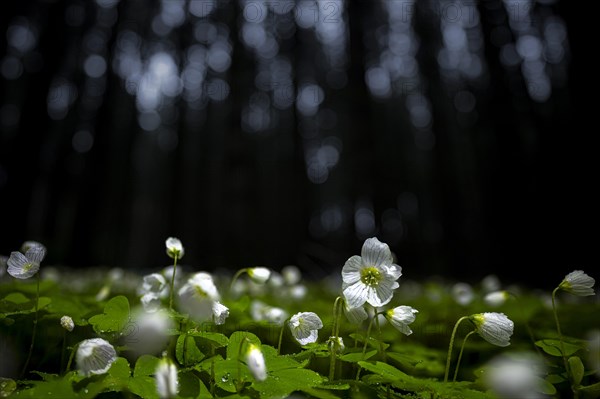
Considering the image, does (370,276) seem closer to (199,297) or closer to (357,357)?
(357,357)

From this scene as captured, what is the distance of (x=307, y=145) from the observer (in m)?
15.8

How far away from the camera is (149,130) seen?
799 inches

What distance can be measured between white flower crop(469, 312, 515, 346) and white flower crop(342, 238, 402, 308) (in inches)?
8.5

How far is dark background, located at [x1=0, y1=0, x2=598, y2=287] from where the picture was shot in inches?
289

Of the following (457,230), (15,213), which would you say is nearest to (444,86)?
(457,230)

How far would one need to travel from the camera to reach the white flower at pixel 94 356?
829 mm

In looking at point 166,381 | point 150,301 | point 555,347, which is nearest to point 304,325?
point 166,381

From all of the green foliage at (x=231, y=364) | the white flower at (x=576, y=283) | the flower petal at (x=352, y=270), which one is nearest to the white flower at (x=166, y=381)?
the green foliage at (x=231, y=364)

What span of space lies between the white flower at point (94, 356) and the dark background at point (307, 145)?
5.28 meters

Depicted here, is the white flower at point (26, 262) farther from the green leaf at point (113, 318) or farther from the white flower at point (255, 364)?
the white flower at point (255, 364)

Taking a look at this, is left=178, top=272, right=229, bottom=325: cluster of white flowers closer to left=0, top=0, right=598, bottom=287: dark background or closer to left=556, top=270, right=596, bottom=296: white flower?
left=556, top=270, right=596, bottom=296: white flower

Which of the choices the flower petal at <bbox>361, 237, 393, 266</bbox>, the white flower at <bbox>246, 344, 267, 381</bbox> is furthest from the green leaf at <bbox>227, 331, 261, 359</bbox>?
the flower petal at <bbox>361, 237, 393, 266</bbox>

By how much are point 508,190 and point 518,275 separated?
62.1 inches

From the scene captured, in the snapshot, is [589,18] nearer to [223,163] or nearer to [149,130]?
[223,163]
